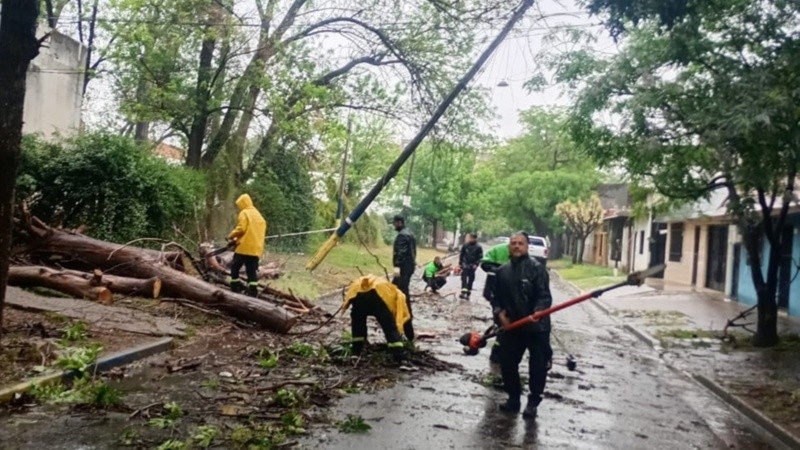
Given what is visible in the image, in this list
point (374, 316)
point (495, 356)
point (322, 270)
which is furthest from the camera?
point (322, 270)

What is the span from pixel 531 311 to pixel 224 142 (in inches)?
647

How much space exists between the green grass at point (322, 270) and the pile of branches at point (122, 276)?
5.54 feet

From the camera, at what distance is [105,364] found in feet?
25.2

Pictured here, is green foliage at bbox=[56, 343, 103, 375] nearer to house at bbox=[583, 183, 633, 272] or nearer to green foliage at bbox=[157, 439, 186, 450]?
green foliage at bbox=[157, 439, 186, 450]

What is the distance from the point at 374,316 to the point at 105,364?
2.98 metres

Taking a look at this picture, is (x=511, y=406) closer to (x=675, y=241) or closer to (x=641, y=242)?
(x=675, y=241)

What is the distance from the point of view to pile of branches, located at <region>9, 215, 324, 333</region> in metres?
10.8

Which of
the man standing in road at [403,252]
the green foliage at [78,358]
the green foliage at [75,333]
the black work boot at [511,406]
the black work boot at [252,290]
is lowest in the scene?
the black work boot at [511,406]

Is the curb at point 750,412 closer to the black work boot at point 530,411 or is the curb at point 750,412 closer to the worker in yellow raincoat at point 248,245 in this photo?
the black work boot at point 530,411

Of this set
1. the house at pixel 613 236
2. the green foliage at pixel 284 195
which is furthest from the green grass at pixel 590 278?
the green foliage at pixel 284 195

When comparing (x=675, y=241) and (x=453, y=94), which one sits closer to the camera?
(x=453, y=94)

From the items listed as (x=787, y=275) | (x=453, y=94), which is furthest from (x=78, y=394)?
(x=787, y=275)

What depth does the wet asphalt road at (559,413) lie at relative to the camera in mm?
6207

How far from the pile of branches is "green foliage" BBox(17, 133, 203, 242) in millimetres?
2476
